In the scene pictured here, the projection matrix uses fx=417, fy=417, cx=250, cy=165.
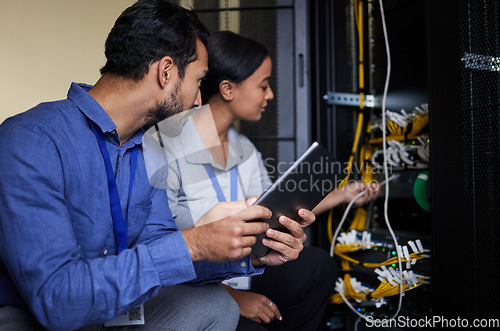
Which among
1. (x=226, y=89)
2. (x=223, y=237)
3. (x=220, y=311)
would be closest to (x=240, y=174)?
(x=226, y=89)

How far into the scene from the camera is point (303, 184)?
90cm

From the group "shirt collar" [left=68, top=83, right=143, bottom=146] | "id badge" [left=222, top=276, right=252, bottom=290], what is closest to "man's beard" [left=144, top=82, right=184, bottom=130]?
"shirt collar" [left=68, top=83, right=143, bottom=146]

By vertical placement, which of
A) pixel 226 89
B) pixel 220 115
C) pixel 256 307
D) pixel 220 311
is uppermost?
pixel 226 89

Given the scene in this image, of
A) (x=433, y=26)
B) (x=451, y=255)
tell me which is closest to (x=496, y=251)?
(x=451, y=255)

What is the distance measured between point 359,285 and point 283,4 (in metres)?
1.35

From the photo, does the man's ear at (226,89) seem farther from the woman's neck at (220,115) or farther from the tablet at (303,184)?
the tablet at (303,184)

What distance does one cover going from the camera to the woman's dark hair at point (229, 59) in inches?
69.4

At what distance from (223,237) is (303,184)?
0.69 feet

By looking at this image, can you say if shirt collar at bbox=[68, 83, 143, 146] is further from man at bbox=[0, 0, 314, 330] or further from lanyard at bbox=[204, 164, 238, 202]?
lanyard at bbox=[204, 164, 238, 202]

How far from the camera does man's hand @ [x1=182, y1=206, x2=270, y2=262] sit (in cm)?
83

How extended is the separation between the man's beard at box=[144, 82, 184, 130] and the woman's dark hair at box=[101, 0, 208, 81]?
63 mm

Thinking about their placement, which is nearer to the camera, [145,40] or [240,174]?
[145,40]

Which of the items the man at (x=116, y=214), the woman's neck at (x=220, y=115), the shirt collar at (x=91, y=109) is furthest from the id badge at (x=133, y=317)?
the woman's neck at (x=220, y=115)

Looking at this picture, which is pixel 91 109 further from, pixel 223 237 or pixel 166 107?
pixel 223 237
